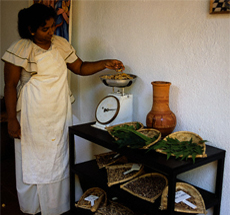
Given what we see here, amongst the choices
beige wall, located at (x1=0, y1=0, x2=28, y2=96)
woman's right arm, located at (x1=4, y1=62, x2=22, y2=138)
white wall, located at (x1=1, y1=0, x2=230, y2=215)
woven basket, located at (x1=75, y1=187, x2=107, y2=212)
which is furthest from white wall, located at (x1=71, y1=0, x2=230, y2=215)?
beige wall, located at (x1=0, y1=0, x2=28, y2=96)

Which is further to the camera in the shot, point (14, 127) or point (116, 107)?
point (14, 127)

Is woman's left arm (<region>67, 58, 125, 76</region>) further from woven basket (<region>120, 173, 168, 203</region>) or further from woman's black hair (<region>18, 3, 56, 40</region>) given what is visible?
woven basket (<region>120, 173, 168, 203</region>)

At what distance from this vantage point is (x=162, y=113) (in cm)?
198

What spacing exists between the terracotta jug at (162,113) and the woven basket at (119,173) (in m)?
0.32

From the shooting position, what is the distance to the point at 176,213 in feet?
5.63

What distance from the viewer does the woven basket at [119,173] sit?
80.2 inches

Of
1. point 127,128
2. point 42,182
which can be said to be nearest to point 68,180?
point 42,182

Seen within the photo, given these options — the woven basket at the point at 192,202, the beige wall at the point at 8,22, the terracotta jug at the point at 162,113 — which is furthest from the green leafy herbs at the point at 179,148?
the beige wall at the point at 8,22

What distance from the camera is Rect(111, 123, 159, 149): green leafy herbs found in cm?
182

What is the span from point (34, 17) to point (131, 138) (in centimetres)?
110

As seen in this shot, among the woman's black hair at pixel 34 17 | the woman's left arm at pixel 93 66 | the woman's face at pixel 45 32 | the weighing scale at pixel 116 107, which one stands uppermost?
the woman's black hair at pixel 34 17

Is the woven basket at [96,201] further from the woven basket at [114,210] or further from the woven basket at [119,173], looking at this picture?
the woven basket at [119,173]

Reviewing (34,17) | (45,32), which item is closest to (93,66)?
(45,32)

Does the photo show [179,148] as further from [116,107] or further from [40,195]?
[40,195]
